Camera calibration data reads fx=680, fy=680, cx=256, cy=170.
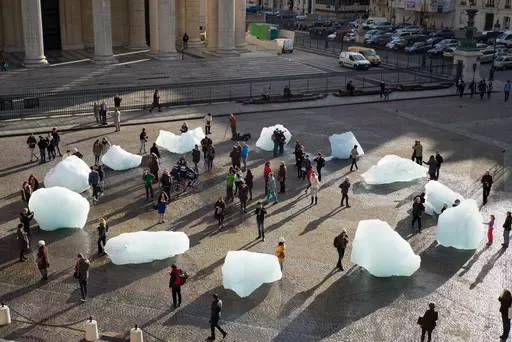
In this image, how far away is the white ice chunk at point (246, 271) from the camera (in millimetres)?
18594

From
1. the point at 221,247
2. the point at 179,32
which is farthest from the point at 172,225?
the point at 179,32

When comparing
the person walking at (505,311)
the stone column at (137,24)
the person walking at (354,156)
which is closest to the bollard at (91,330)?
the person walking at (505,311)

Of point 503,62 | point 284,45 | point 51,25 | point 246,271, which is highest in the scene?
point 51,25

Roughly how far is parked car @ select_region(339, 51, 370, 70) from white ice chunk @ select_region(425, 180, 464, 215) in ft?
112

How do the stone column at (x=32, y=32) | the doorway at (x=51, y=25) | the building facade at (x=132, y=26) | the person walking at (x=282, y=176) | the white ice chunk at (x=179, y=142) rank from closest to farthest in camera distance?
the person walking at (x=282, y=176), the white ice chunk at (x=179, y=142), the stone column at (x=32, y=32), the building facade at (x=132, y=26), the doorway at (x=51, y=25)

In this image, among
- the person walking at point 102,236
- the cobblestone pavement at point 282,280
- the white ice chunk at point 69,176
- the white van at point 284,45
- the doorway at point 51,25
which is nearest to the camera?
the cobblestone pavement at point 282,280

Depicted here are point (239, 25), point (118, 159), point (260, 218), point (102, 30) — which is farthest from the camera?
point (239, 25)

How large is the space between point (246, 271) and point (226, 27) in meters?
39.2

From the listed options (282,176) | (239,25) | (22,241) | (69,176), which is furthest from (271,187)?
(239,25)

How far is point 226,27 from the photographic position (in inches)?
2168

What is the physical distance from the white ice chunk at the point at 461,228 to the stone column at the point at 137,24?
42034 mm

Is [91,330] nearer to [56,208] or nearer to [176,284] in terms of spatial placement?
[176,284]

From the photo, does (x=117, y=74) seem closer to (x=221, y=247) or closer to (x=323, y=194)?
(x=323, y=194)

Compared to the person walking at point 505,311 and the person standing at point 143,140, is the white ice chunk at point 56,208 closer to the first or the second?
the person standing at point 143,140
